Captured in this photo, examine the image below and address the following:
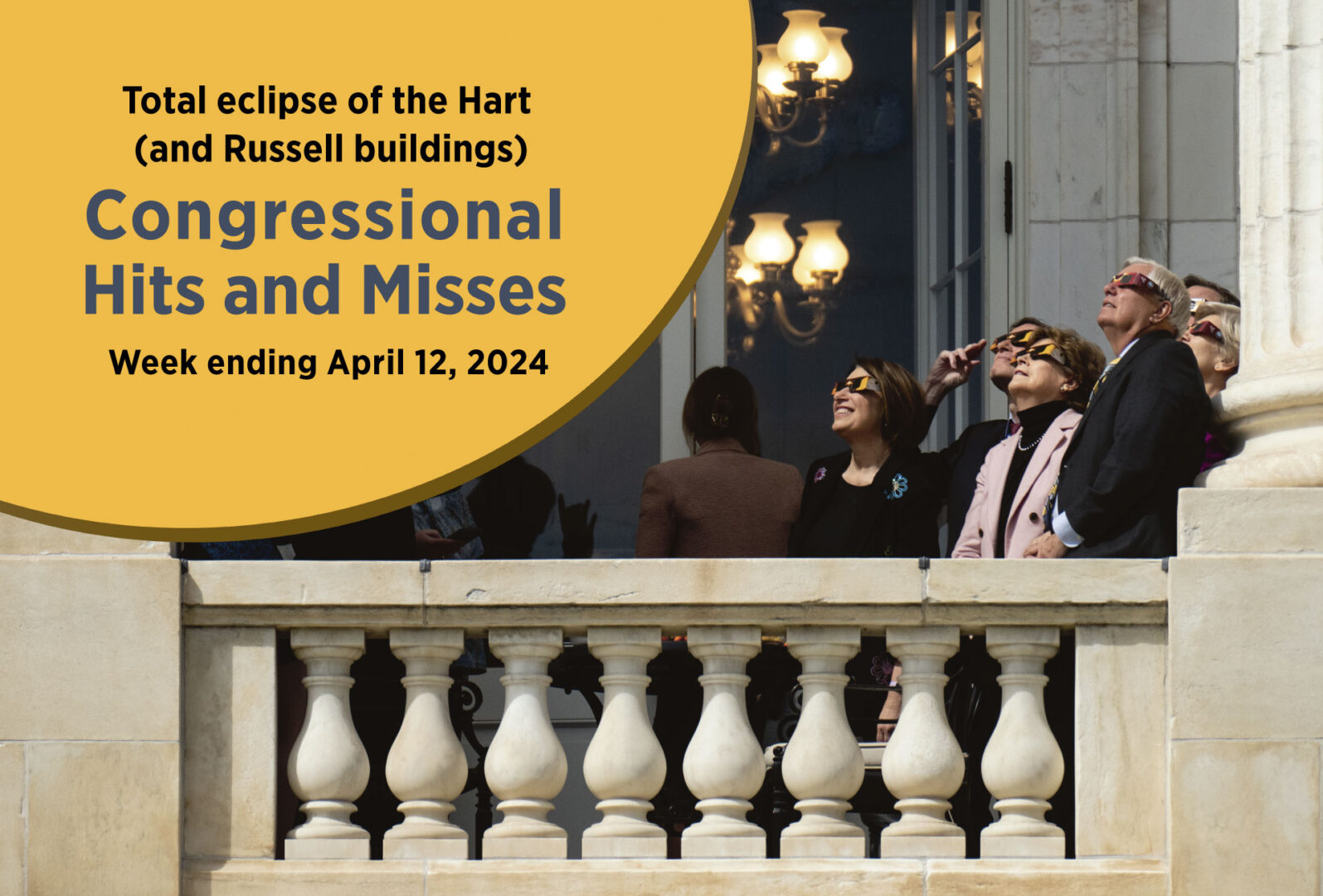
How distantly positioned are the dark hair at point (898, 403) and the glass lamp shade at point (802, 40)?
305cm

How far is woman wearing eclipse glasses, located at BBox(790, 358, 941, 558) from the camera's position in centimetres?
656

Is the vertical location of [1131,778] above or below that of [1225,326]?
below

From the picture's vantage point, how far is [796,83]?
9414 mm

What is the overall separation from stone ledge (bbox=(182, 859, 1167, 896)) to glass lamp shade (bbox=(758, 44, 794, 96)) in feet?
16.1

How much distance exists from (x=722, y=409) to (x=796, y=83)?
291cm

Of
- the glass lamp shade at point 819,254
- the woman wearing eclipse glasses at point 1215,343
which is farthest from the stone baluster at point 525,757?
the glass lamp shade at point 819,254

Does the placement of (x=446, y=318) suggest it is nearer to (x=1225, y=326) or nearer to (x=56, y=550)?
(x=56, y=550)

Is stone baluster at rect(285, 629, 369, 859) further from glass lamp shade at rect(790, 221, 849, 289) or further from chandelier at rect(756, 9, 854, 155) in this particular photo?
chandelier at rect(756, 9, 854, 155)

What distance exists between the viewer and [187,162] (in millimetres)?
5652

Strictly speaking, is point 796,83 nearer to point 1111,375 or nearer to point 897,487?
point 897,487

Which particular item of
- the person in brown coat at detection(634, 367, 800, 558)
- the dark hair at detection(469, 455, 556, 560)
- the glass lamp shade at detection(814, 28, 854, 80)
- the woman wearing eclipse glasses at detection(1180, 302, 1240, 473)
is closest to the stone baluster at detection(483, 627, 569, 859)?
the person in brown coat at detection(634, 367, 800, 558)

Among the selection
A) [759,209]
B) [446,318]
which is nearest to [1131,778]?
[446,318]

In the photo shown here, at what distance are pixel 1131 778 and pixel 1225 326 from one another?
1.81m

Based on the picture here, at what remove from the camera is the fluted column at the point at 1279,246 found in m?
5.45
